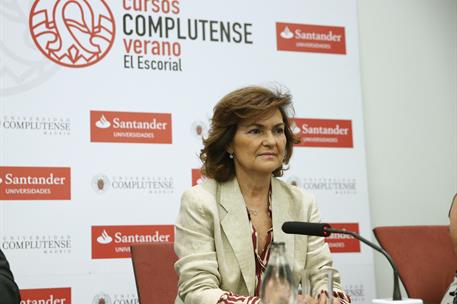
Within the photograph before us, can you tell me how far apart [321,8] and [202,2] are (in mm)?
908

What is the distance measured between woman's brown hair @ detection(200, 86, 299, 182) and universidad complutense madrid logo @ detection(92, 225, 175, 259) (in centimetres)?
132

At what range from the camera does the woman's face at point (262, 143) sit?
10.1 ft

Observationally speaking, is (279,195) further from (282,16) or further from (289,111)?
(282,16)

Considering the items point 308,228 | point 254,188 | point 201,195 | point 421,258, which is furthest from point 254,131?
point 421,258

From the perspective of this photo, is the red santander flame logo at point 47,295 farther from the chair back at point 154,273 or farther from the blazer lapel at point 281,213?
the blazer lapel at point 281,213

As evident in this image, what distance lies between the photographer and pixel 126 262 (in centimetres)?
440

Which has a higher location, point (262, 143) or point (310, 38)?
point (310, 38)

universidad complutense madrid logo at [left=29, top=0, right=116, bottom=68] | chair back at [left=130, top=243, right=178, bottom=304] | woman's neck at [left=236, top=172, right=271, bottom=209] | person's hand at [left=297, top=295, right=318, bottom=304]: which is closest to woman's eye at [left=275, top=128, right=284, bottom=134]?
woman's neck at [left=236, top=172, right=271, bottom=209]

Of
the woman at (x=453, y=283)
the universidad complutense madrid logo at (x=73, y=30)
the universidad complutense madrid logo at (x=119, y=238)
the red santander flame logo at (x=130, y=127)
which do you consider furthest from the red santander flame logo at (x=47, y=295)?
the woman at (x=453, y=283)

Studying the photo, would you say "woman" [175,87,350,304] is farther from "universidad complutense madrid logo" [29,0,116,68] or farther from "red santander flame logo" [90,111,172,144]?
"universidad complutense madrid logo" [29,0,116,68]

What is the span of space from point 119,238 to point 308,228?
252 cm

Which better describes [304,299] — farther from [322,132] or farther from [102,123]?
[322,132]

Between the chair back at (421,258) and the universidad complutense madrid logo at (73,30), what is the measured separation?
2093 mm

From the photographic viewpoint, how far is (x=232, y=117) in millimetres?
3104
